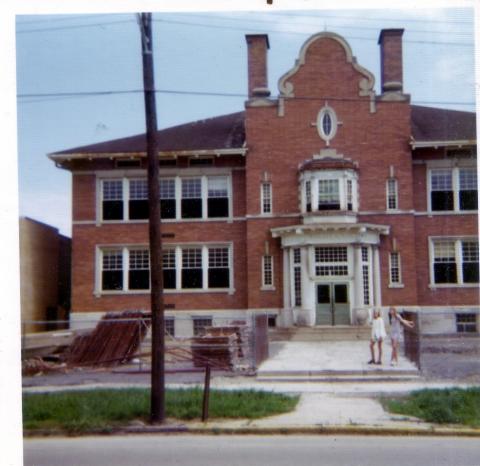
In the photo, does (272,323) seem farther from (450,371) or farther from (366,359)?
(450,371)

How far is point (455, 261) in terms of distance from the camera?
16562 millimetres

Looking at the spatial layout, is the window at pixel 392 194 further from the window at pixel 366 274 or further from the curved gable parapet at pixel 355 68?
the curved gable parapet at pixel 355 68

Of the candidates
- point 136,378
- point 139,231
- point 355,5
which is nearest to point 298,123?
point 139,231

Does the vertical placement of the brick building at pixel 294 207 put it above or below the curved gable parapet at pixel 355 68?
Answer: below

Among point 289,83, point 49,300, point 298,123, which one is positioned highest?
point 289,83

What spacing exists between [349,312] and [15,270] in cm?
1653

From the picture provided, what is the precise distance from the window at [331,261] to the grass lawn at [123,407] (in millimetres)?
11524

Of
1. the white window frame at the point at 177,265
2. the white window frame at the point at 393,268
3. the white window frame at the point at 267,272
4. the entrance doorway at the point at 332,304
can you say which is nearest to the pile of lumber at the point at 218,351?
the white window frame at the point at 177,265

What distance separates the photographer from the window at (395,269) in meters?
22.9

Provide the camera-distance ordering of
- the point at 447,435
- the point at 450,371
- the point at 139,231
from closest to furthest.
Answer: the point at 447,435 < the point at 450,371 < the point at 139,231

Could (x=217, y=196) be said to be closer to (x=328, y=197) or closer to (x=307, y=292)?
(x=328, y=197)

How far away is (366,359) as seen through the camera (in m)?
17.4

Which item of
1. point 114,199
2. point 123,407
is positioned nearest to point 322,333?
point 114,199

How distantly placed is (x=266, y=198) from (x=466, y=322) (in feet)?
27.3
